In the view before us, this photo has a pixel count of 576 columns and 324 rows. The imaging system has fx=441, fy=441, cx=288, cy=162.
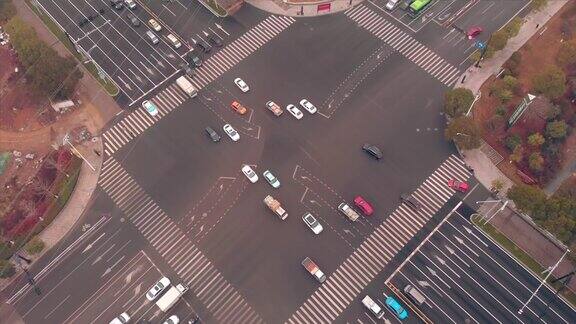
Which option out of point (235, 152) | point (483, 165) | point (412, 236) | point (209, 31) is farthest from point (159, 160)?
point (483, 165)

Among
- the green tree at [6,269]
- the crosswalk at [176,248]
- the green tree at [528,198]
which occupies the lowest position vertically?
the green tree at [6,269]

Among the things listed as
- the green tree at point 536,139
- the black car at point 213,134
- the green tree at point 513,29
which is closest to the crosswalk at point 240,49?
the black car at point 213,134

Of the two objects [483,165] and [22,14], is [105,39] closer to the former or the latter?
[22,14]

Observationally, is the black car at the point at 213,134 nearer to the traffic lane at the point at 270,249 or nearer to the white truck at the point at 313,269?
the traffic lane at the point at 270,249

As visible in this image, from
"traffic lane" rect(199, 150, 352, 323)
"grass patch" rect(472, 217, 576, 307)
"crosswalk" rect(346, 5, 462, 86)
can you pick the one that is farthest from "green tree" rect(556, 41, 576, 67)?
"traffic lane" rect(199, 150, 352, 323)

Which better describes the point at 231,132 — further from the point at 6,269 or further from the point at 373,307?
the point at 6,269
